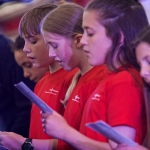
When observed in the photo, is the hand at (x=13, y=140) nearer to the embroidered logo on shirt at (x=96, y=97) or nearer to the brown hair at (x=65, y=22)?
the brown hair at (x=65, y=22)

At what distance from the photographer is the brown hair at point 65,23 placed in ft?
5.18

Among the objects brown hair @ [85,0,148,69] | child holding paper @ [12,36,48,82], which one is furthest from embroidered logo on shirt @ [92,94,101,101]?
child holding paper @ [12,36,48,82]

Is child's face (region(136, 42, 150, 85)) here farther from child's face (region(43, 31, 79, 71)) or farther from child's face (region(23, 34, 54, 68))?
child's face (region(23, 34, 54, 68))

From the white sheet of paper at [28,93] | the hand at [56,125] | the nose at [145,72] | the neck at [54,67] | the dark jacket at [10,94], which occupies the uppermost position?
the nose at [145,72]

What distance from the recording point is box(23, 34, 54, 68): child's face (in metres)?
1.78

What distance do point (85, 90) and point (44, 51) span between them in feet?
1.20

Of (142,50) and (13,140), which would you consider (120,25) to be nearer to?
(142,50)

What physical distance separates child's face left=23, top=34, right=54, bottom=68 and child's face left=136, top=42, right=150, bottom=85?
1.96ft

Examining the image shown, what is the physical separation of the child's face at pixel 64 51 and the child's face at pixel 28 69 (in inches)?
16.8

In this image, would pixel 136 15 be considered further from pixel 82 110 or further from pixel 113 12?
pixel 82 110

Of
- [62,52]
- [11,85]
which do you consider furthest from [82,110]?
[11,85]

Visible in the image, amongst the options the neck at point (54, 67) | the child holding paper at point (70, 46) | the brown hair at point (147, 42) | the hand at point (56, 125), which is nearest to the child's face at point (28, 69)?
the neck at point (54, 67)

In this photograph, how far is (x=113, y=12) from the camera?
4.49ft

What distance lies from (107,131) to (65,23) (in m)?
0.61
